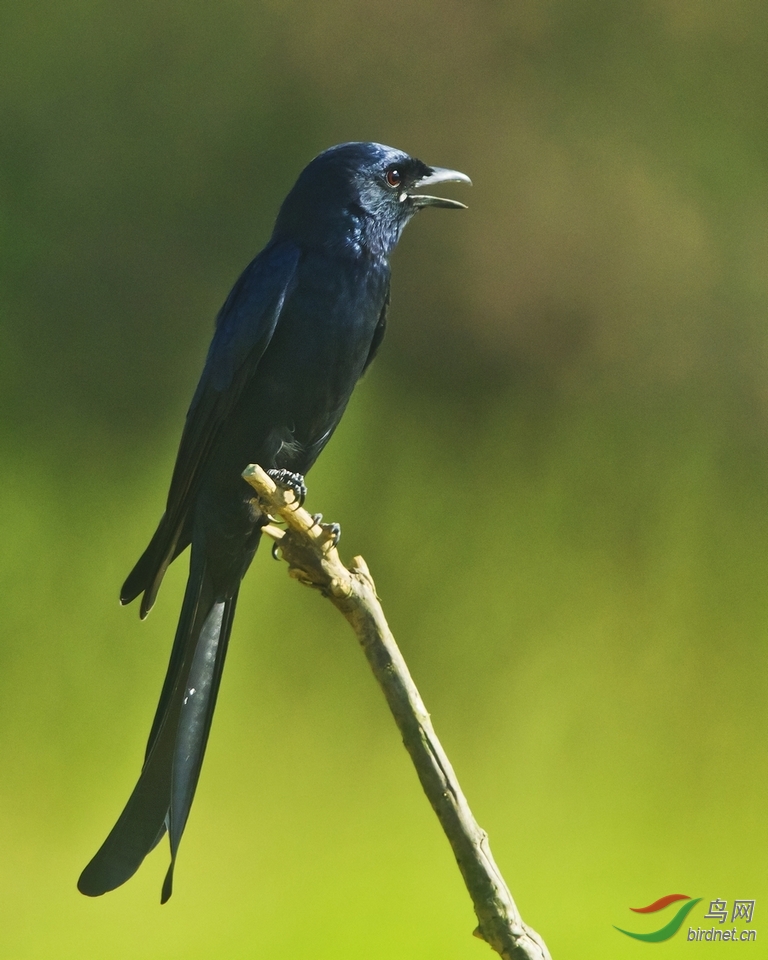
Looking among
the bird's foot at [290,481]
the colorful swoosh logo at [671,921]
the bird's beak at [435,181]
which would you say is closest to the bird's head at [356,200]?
the bird's beak at [435,181]

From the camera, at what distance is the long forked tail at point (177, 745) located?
4.98 ft

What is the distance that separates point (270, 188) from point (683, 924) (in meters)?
1.74

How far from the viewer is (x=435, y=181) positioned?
1836 millimetres

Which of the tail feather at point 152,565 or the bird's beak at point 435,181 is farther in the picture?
the bird's beak at point 435,181

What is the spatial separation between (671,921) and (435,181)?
57.5 inches

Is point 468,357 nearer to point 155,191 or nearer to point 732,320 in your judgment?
point 732,320

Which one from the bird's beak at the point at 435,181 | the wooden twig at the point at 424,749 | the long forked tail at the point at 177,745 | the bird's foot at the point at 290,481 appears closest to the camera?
the wooden twig at the point at 424,749

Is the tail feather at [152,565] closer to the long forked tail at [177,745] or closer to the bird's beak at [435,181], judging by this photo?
the long forked tail at [177,745]

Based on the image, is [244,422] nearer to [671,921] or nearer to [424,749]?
[424,749]

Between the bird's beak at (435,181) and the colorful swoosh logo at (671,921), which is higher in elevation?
the bird's beak at (435,181)

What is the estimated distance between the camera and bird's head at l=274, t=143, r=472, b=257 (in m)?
1.70

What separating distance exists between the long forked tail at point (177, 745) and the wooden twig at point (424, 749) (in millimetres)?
395

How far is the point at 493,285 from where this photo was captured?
7.25ft

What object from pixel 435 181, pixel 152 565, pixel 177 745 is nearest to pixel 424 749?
pixel 177 745
